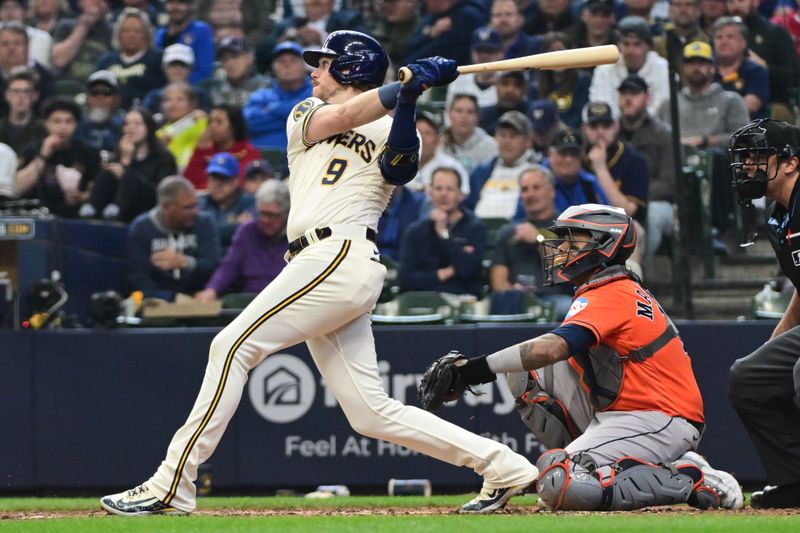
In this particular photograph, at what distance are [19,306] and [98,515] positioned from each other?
367 cm

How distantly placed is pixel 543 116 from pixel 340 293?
543 centimetres

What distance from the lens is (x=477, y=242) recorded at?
377 inches

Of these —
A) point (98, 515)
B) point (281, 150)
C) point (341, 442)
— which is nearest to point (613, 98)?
point (281, 150)

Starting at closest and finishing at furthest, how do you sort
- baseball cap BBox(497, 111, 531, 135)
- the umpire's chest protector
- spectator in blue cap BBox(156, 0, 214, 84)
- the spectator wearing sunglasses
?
the umpire's chest protector
baseball cap BBox(497, 111, 531, 135)
the spectator wearing sunglasses
spectator in blue cap BBox(156, 0, 214, 84)

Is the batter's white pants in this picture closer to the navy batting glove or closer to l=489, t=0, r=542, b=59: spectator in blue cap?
the navy batting glove

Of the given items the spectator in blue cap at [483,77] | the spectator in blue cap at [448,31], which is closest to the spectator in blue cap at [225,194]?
the spectator in blue cap at [483,77]

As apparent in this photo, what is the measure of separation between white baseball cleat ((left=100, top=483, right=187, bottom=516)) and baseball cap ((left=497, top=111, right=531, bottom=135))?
5.50 meters

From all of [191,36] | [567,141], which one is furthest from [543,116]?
[191,36]

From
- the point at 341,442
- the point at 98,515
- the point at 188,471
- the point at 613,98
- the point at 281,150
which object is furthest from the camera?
the point at 281,150

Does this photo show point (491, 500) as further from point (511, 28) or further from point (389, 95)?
point (511, 28)

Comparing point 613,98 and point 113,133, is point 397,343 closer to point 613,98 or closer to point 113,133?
point 613,98

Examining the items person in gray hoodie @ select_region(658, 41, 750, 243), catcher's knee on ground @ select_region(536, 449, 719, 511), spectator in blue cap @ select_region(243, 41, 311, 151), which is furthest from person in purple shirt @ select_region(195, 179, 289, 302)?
catcher's knee on ground @ select_region(536, 449, 719, 511)

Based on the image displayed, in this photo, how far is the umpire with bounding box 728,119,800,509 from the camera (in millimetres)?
5820

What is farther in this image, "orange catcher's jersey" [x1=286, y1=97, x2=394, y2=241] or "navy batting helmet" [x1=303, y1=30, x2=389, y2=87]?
"navy batting helmet" [x1=303, y1=30, x2=389, y2=87]
